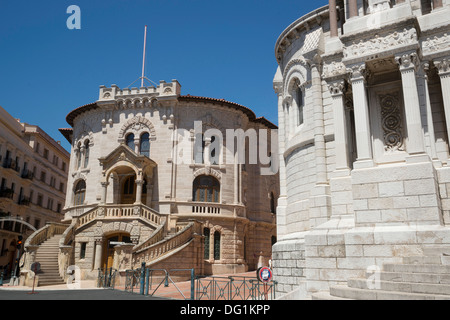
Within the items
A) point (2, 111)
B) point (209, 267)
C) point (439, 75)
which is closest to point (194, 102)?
point (209, 267)

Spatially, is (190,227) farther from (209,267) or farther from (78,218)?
(78,218)

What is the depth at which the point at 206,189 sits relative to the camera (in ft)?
105

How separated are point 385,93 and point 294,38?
7.51 m

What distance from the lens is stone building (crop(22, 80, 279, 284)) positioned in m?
28.4

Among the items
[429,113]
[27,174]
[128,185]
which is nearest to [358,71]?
[429,113]

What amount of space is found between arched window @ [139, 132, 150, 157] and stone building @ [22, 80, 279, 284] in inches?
3.4

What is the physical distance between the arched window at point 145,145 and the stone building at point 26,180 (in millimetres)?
11260

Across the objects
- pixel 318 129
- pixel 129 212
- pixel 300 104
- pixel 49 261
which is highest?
pixel 300 104

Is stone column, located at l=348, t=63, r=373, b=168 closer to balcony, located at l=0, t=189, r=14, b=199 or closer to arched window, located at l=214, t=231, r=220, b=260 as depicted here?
arched window, located at l=214, t=231, r=220, b=260

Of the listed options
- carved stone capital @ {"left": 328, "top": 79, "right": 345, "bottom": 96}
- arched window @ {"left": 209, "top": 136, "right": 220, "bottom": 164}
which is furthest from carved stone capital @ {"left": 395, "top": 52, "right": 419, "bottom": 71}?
arched window @ {"left": 209, "top": 136, "right": 220, "bottom": 164}

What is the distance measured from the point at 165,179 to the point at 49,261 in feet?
33.6

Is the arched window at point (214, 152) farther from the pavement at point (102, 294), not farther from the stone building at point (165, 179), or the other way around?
the pavement at point (102, 294)

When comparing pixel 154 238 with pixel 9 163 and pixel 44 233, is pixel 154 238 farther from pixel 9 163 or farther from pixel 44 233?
pixel 9 163

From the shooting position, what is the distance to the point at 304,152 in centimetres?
1717
